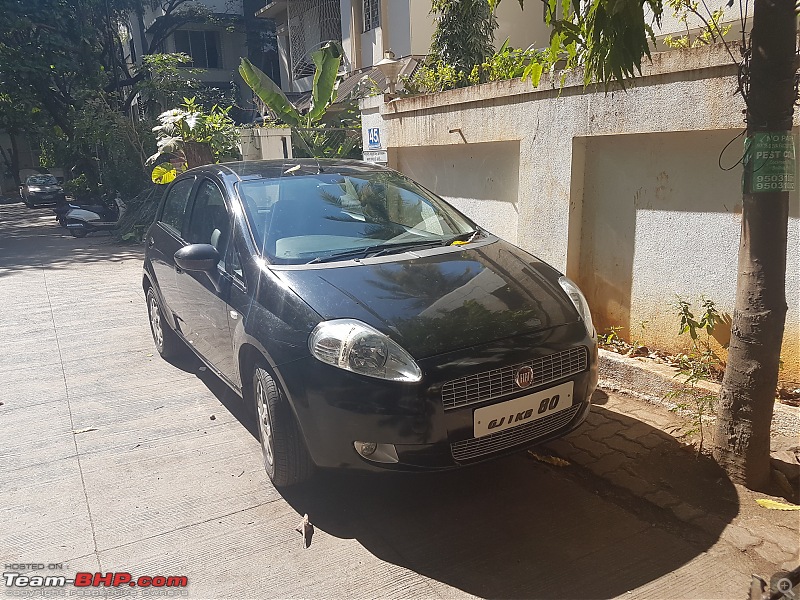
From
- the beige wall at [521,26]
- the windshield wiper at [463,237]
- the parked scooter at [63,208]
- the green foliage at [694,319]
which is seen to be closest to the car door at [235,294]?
the windshield wiper at [463,237]

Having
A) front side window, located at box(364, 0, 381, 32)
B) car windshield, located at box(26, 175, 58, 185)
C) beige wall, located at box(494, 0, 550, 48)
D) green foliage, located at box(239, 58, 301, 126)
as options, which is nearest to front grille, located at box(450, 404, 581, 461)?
green foliage, located at box(239, 58, 301, 126)

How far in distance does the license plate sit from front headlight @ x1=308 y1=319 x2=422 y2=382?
378 mm

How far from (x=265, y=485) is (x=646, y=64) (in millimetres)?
3664

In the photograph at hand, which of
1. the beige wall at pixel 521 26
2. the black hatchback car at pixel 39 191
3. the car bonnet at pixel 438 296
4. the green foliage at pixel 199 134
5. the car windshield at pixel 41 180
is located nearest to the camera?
the car bonnet at pixel 438 296

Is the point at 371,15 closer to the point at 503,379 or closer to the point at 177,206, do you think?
the point at 177,206

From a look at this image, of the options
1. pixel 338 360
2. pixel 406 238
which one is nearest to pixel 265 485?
pixel 338 360

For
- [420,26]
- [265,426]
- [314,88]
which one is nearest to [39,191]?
[420,26]

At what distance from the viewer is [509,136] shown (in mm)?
5570

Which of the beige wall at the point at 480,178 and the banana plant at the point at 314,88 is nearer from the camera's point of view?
the beige wall at the point at 480,178

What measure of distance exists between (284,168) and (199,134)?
350 inches

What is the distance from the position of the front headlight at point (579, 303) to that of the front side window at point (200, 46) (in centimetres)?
3340

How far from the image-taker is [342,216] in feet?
13.1

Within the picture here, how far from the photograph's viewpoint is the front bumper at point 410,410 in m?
2.76

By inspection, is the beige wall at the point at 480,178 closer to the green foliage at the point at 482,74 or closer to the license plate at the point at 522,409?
the green foliage at the point at 482,74
